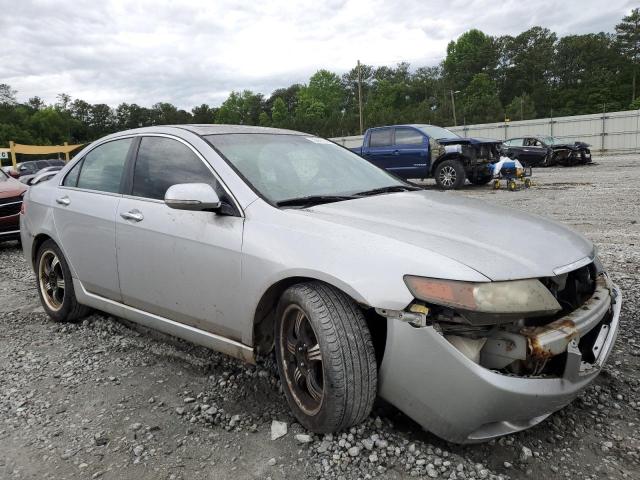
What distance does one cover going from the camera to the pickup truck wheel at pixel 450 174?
1332 cm

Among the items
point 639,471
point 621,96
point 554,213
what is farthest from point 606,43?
point 639,471

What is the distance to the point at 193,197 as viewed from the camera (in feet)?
8.57

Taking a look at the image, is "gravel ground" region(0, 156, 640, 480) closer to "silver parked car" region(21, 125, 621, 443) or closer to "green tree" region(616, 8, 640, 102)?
"silver parked car" region(21, 125, 621, 443)

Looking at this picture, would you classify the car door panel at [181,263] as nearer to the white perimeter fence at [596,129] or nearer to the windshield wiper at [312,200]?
the windshield wiper at [312,200]

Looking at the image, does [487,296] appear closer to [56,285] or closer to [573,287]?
[573,287]

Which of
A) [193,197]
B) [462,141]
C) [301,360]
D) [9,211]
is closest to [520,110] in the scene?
[462,141]

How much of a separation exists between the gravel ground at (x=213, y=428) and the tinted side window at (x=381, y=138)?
11.1 meters

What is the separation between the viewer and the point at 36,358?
3477 millimetres

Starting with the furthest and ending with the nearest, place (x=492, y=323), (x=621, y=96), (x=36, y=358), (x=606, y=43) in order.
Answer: (x=606, y=43) → (x=621, y=96) → (x=36, y=358) → (x=492, y=323)

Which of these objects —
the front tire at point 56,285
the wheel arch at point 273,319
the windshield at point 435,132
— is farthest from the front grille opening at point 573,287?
the windshield at point 435,132

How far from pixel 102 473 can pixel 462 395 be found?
153 cm

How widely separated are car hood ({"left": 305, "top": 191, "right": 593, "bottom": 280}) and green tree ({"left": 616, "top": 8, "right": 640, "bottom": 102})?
7993 cm

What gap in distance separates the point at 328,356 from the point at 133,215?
1684 millimetres

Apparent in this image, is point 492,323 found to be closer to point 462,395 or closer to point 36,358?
point 462,395
